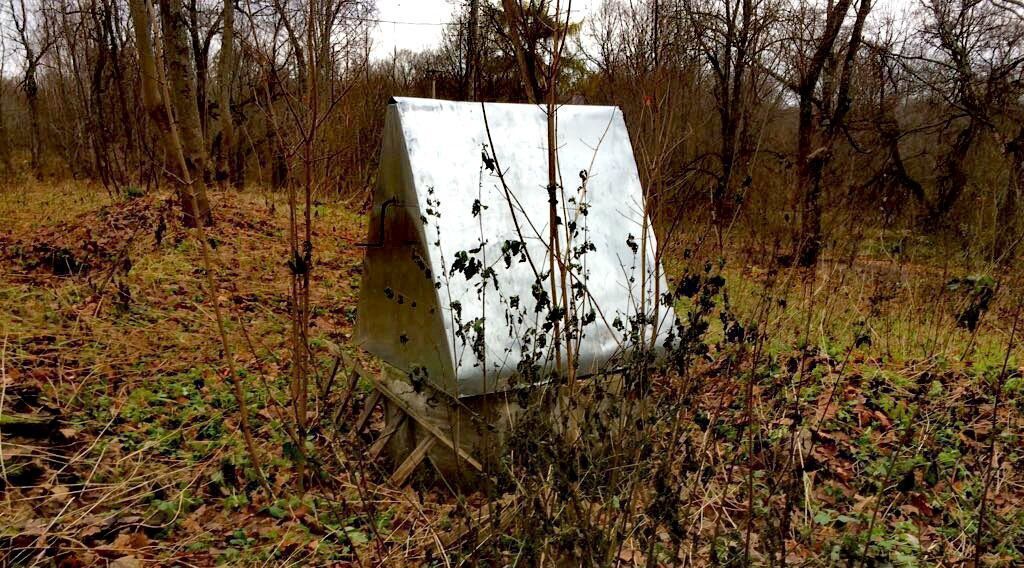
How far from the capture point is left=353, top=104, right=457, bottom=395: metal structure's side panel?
294 centimetres

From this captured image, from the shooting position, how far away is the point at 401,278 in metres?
3.19

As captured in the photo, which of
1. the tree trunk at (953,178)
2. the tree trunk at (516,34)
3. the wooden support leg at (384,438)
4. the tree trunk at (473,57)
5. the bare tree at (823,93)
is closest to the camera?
the tree trunk at (516,34)

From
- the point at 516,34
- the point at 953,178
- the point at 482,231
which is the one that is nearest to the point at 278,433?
the point at 482,231

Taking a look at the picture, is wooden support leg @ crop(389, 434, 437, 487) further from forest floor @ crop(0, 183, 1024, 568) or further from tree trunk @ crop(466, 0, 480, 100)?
tree trunk @ crop(466, 0, 480, 100)

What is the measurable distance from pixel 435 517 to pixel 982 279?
2576mm

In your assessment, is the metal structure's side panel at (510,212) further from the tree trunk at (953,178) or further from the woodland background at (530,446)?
the tree trunk at (953,178)

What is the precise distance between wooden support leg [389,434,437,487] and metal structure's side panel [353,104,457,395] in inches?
16.0

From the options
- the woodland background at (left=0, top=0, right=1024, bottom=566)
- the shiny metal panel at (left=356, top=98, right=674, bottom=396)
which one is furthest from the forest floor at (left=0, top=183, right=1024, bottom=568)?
the shiny metal panel at (left=356, top=98, right=674, bottom=396)

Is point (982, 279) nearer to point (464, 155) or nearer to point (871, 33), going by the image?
point (464, 155)

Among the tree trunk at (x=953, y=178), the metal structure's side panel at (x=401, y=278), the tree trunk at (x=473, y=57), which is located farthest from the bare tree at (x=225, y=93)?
the tree trunk at (x=953, y=178)

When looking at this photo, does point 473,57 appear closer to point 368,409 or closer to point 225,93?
point 368,409

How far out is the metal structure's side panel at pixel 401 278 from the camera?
294cm

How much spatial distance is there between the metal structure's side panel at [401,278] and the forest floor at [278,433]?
42 centimetres

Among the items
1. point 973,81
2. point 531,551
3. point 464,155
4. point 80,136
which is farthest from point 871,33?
point 80,136
